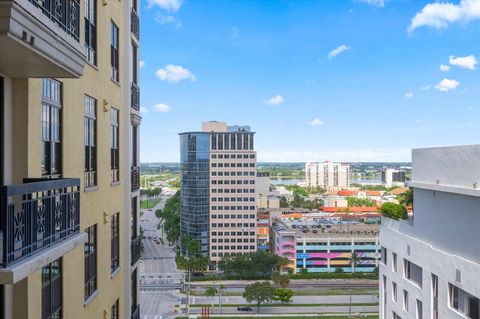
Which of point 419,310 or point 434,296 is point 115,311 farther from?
point 419,310

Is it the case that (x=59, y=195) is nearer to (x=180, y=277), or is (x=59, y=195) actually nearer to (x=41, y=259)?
(x=41, y=259)

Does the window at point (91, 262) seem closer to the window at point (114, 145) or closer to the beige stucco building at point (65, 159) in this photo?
the beige stucco building at point (65, 159)

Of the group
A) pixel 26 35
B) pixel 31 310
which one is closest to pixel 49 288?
pixel 31 310

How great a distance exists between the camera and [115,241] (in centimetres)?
812

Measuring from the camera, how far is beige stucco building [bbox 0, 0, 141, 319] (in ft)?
11.3

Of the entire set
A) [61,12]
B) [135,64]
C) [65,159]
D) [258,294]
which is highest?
[135,64]

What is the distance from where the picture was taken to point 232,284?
2210 inches

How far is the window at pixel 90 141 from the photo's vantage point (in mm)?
6297

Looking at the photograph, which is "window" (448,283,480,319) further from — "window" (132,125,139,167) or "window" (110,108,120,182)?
"window" (132,125,139,167)

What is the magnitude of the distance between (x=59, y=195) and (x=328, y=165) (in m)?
187

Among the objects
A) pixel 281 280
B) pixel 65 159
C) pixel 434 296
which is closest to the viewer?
pixel 65 159

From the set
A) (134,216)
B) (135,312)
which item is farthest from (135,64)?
(135,312)

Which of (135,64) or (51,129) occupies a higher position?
(135,64)

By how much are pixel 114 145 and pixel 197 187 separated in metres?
61.4
